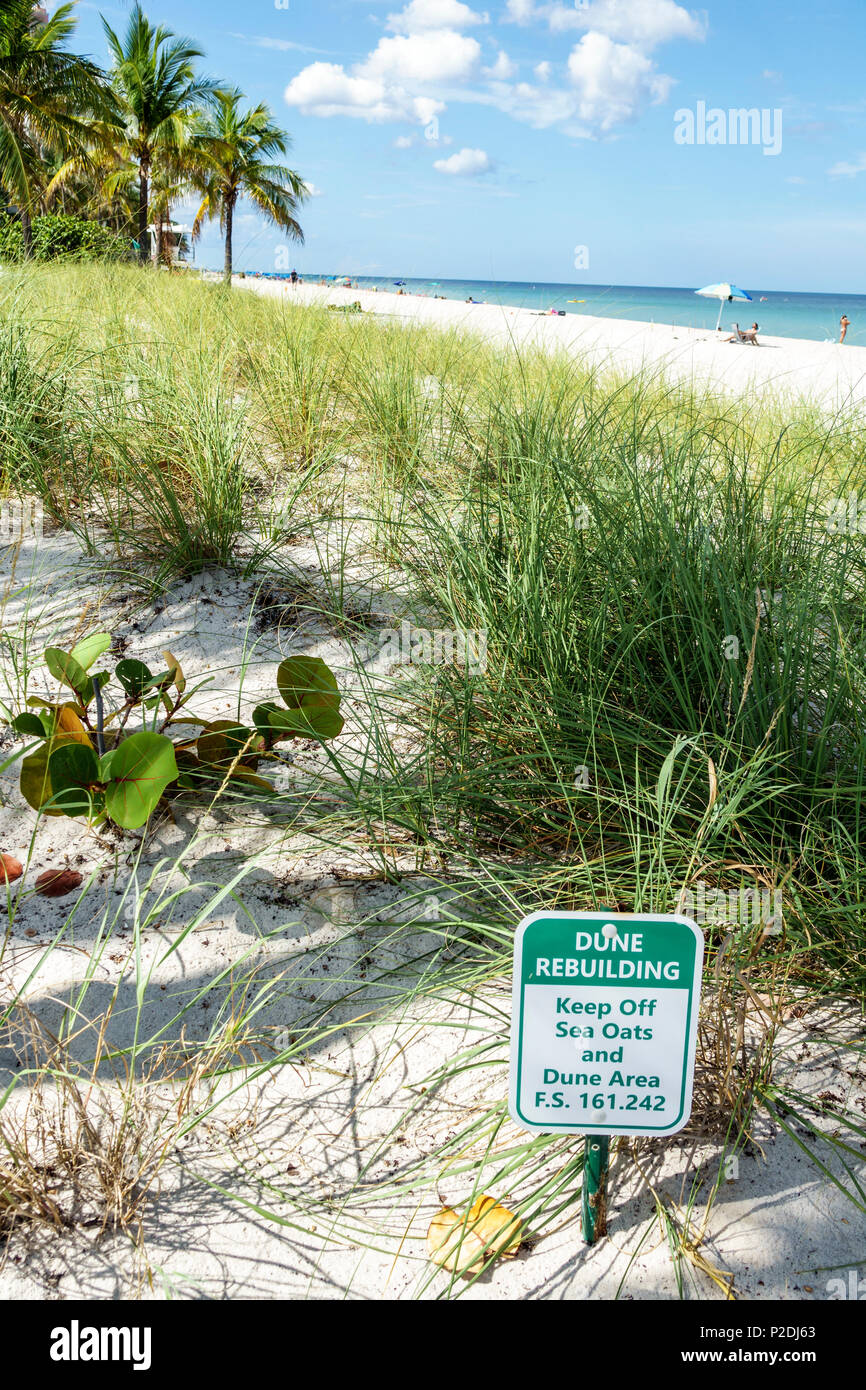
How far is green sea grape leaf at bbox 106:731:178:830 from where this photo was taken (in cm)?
153

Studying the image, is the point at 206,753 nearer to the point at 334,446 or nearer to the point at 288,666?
the point at 288,666

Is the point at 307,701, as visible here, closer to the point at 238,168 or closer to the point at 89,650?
the point at 89,650

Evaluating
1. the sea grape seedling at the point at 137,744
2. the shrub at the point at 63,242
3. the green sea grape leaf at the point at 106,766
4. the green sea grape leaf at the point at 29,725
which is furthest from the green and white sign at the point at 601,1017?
the shrub at the point at 63,242

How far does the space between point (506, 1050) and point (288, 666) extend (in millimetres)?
891

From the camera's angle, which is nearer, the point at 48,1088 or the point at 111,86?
the point at 48,1088

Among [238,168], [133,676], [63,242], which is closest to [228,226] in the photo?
[238,168]

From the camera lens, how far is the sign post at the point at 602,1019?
0.90 metres

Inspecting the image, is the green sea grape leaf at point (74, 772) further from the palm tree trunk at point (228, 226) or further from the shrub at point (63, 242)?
the palm tree trunk at point (228, 226)

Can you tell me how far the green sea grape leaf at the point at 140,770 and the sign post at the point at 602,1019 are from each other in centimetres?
86

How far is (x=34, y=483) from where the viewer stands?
3.03 meters
